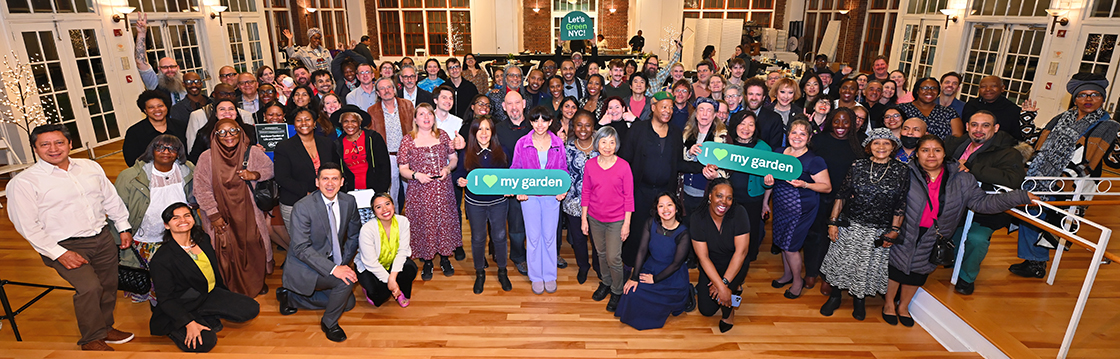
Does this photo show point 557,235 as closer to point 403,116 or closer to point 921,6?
point 403,116

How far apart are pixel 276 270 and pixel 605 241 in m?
2.86

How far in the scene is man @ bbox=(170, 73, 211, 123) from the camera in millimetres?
5086

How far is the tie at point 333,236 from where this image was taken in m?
3.76

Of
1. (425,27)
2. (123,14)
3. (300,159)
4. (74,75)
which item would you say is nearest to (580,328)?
(300,159)

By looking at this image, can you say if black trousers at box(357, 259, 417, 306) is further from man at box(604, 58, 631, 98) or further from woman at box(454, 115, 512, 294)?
man at box(604, 58, 631, 98)

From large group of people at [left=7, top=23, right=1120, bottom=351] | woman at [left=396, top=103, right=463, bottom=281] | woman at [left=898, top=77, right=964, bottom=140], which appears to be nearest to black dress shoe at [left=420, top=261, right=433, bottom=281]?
large group of people at [left=7, top=23, right=1120, bottom=351]

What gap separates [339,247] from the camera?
12.7ft

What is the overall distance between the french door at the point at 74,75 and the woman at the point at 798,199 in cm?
922

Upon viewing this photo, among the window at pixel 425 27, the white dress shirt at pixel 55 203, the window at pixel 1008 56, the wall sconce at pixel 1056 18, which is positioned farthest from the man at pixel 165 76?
the window at pixel 425 27

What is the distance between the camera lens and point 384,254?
3975 mm

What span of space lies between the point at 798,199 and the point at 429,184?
8.87 feet

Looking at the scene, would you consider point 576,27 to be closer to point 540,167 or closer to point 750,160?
point 540,167

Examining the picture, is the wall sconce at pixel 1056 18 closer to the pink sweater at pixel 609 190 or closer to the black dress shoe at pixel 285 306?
the pink sweater at pixel 609 190

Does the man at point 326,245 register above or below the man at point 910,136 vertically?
below
